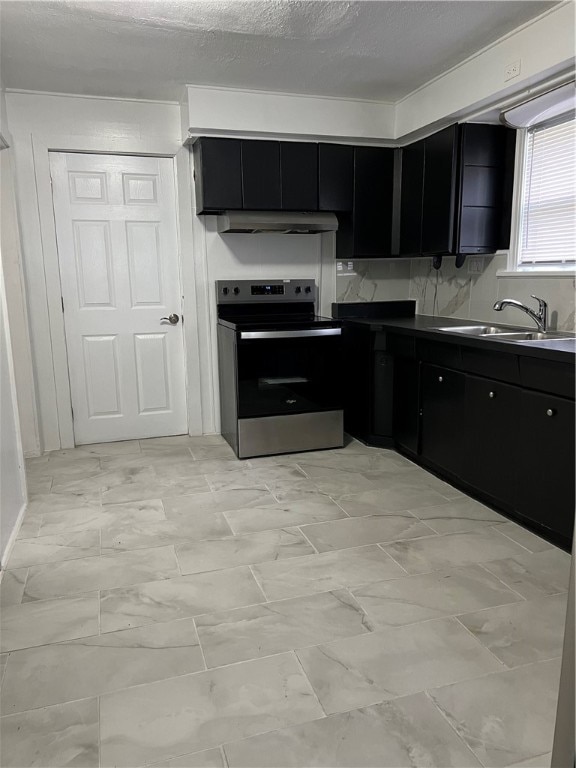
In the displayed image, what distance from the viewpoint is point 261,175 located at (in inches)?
148

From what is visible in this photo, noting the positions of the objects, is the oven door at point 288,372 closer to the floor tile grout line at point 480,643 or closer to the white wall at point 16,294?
the white wall at point 16,294

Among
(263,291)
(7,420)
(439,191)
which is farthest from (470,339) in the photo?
(7,420)

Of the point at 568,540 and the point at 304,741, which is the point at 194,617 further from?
the point at 568,540

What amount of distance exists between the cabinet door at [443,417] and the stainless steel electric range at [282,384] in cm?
68

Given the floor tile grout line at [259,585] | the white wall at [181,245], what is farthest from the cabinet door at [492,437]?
the white wall at [181,245]

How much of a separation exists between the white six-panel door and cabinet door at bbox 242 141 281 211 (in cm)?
63

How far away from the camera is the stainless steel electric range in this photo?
12.0ft

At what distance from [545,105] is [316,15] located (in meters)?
1.26

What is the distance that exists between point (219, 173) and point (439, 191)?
4.60 feet

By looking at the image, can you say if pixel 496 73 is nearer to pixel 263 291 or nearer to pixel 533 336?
pixel 533 336

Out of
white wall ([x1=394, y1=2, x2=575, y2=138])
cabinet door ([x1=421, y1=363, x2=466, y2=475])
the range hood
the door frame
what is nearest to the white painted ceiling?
white wall ([x1=394, y1=2, x2=575, y2=138])

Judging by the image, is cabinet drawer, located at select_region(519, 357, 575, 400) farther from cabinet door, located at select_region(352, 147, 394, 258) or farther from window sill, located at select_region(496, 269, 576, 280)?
cabinet door, located at select_region(352, 147, 394, 258)

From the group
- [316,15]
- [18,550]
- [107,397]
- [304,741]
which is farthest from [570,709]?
[107,397]

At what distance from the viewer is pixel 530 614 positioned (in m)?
2.03
